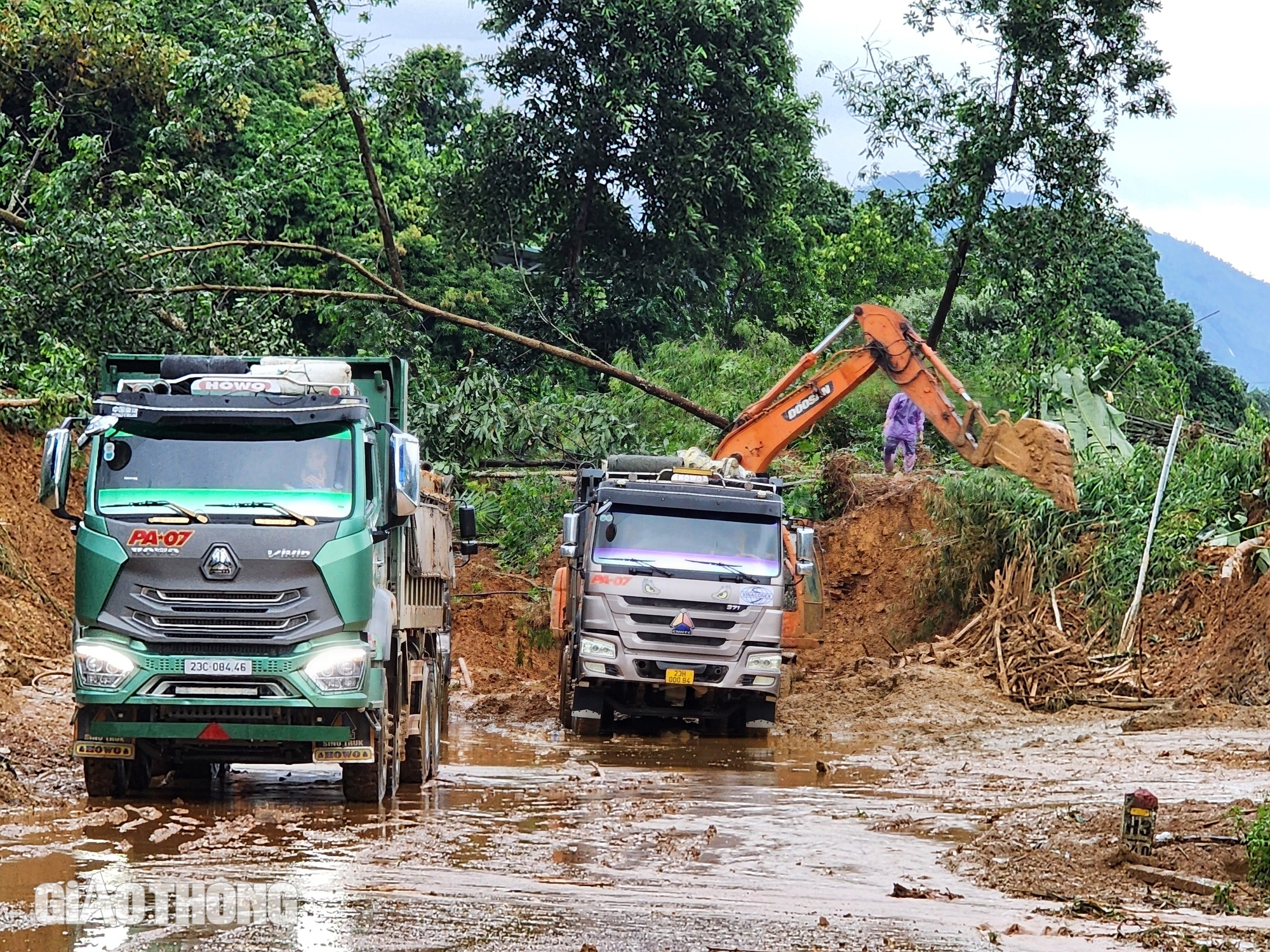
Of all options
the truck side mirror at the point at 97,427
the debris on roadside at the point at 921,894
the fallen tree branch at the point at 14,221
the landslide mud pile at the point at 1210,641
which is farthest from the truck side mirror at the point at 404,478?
the fallen tree branch at the point at 14,221

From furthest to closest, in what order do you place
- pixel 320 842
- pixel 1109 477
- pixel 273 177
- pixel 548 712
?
1. pixel 273 177
2. pixel 1109 477
3. pixel 548 712
4. pixel 320 842

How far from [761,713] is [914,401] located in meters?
4.56

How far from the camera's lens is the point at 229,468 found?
38.1ft

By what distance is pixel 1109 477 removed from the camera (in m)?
24.0

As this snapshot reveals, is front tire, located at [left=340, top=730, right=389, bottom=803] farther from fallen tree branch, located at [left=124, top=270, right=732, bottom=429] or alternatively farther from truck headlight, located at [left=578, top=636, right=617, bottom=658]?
fallen tree branch, located at [left=124, top=270, right=732, bottom=429]

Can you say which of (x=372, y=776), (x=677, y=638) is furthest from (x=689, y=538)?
(x=372, y=776)

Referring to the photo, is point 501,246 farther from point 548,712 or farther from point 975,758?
point 975,758

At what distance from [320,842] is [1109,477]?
Result: 1648cm

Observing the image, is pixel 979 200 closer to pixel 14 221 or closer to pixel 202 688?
pixel 14 221

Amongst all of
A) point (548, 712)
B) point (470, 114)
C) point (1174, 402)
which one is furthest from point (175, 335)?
point (470, 114)

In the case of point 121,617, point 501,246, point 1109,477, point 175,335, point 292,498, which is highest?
point 501,246

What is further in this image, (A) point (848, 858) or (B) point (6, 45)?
(B) point (6, 45)

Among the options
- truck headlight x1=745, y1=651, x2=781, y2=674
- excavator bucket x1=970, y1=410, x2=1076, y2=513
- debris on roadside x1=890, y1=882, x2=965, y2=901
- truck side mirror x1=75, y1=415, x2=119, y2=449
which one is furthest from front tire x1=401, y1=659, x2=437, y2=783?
excavator bucket x1=970, y1=410, x2=1076, y2=513

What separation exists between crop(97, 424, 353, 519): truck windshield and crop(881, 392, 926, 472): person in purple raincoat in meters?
14.5
